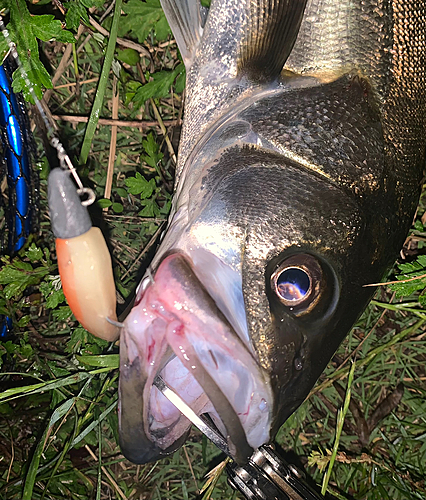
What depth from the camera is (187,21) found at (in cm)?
220

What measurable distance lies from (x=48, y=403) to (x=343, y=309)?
2.00 meters

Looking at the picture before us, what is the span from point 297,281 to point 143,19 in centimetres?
178

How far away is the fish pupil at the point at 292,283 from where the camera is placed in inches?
63.4

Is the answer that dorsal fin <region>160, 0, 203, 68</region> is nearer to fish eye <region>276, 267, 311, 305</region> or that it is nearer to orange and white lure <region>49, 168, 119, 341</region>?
orange and white lure <region>49, 168, 119, 341</region>

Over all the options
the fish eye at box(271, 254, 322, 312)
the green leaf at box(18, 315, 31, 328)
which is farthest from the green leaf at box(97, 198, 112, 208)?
the fish eye at box(271, 254, 322, 312)

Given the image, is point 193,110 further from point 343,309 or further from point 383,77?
point 343,309

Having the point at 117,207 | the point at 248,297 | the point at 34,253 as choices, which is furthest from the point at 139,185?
the point at 248,297

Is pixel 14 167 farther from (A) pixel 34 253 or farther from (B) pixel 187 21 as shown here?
(B) pixel 187 21

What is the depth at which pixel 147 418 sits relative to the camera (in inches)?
69.9

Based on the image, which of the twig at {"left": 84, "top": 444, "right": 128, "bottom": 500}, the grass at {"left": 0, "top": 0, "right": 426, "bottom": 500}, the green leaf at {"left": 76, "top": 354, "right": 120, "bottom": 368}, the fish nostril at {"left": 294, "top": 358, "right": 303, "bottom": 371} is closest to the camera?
the fish nostril at {"left": 294, "top": 358, "right": 303, "bottom": 371}

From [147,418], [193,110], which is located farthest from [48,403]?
[193,110]

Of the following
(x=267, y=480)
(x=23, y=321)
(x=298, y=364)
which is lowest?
(x=267, y=480)

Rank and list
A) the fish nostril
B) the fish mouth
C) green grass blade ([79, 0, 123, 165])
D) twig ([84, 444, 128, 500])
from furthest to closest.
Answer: twig ([84, 444, 128, 500]), green grass blade ([79, 0, 123, 165]), the fish nostril, the fish mouth

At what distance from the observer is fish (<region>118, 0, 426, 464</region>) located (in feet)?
5.14
